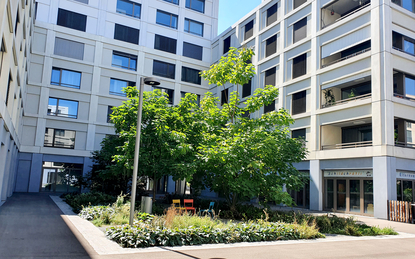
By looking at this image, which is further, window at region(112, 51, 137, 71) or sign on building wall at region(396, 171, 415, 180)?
window at region(112, 51, 137, 71)

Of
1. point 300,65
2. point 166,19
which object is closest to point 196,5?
point 166,19

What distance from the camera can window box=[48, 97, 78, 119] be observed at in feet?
104

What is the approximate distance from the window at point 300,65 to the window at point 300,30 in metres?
1.80

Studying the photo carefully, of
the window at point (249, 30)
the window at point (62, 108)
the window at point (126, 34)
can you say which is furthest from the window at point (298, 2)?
the window at point (62, 108)

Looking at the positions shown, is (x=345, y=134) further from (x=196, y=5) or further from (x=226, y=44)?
(x=196, y=5)

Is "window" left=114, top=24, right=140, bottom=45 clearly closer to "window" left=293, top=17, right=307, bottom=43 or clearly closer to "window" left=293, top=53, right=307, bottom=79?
"window" left=293, top=17, right=307, bottom=43

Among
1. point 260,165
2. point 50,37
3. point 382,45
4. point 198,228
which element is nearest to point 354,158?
point 382,45

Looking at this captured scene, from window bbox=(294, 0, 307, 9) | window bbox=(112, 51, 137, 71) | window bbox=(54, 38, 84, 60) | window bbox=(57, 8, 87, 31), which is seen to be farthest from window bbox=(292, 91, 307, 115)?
window bbox=(57, 8, 87, 31)

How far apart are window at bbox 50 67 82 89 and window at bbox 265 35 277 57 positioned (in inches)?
763

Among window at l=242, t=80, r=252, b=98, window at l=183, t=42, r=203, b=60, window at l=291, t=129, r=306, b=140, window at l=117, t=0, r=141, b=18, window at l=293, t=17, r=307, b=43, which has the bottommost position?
window at l=291, t=129, r=306, b=140

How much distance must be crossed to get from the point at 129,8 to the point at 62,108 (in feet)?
45.0

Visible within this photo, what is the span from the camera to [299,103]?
88.1ft

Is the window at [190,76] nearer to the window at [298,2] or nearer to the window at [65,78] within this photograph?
the window at [65,78]

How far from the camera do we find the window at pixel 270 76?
1184 inches
